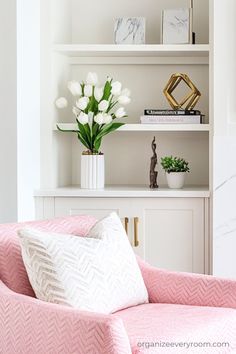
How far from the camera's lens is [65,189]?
431cm

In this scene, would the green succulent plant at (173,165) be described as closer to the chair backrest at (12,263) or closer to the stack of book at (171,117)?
the stack of book at (171,117)

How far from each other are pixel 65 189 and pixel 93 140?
0.96ft

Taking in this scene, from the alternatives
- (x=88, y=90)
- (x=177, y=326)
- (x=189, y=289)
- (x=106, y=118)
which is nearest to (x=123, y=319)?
(x=177, y=326)

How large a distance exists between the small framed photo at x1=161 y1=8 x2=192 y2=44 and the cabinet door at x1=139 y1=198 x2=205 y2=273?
0.84m

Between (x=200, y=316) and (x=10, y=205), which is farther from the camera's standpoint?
(x=10, y=205)

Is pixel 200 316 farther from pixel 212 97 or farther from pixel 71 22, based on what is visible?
pixel 71 22

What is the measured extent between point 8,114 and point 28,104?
0.19 metres

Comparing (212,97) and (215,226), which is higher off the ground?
(212,97)

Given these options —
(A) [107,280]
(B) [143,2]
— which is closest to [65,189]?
(B) [143,2]

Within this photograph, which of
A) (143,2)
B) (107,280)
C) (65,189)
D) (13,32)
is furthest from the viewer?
(143,2)

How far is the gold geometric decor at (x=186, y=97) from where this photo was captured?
4.40 m

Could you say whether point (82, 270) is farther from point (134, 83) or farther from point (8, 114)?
point (134, 83)

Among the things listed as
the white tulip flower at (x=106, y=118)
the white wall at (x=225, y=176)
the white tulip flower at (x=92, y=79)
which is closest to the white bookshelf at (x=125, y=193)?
the white wall at (x=225, y=176)

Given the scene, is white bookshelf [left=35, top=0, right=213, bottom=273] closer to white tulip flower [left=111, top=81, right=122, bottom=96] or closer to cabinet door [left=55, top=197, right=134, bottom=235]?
cabinet door [left=55, top=197, right=134, bottom=235]
